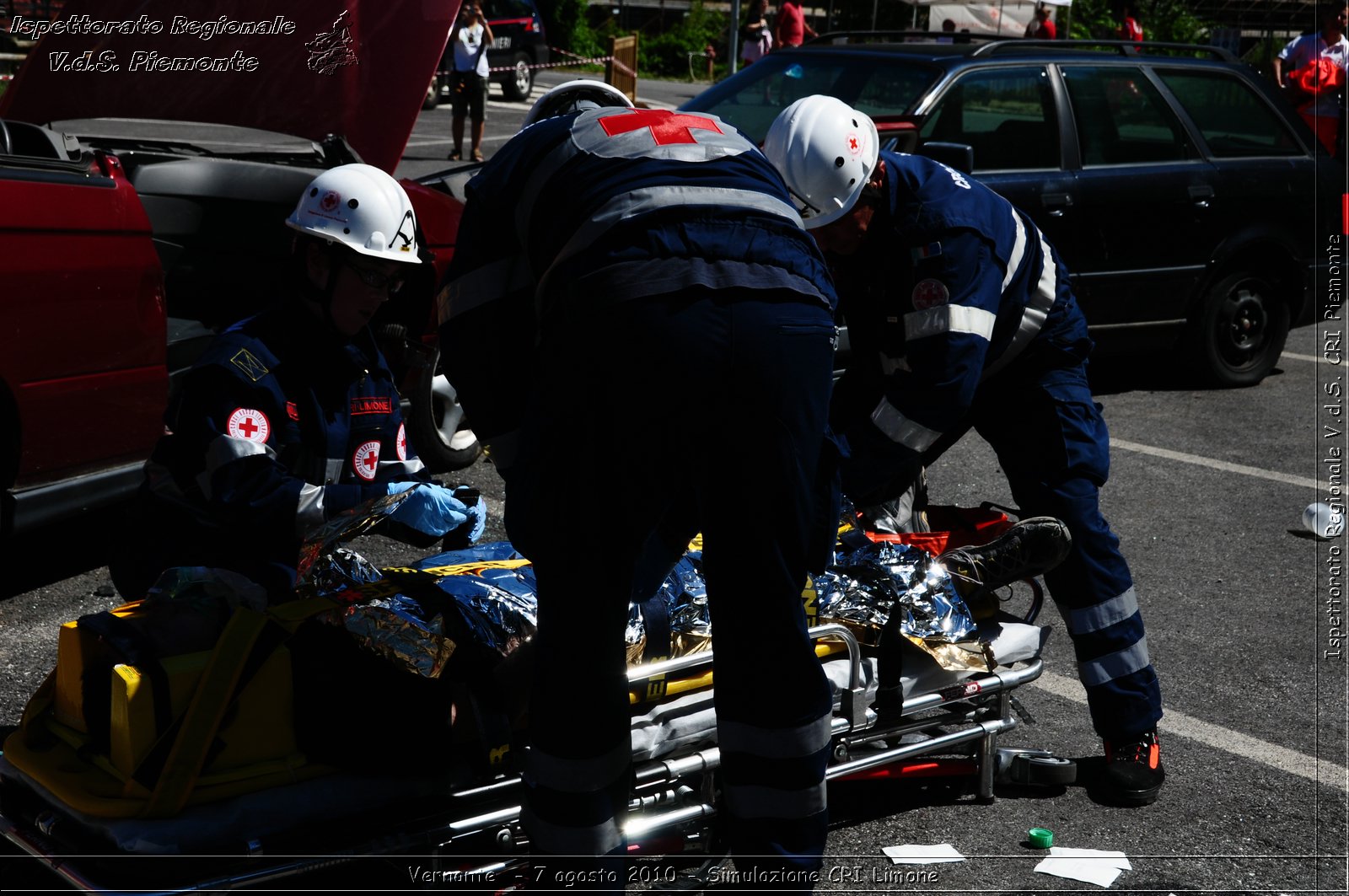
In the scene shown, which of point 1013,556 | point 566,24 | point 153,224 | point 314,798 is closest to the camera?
point 314,798

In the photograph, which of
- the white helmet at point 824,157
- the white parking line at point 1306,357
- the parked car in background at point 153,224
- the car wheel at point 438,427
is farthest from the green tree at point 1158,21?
the white helmet at point 824,157

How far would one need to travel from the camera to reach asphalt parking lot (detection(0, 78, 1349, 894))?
10.8 feet

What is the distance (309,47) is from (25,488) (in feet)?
6.52

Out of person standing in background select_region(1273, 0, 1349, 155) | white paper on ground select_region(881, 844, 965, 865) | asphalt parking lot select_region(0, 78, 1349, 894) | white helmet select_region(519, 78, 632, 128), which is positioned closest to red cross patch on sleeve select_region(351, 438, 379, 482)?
white helmet select_region(519, 78, 632, 128)

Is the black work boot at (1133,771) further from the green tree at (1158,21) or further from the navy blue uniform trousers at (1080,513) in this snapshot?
the green tree at (1158,21)

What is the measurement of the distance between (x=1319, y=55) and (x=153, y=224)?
963 centimetres

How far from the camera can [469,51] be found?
1395 centimetres

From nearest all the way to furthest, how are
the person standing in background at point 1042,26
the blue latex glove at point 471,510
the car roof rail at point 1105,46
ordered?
1. the blue latex glove at point 471,510
2. the car roof rail at point 1105,46
3. the person standing in background at point 1042,26

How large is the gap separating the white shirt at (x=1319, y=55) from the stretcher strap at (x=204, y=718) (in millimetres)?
10930

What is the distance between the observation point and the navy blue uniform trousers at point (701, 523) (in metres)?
2.29

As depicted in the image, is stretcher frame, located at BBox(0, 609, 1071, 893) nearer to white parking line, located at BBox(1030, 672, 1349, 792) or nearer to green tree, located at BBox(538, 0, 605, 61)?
white parking line, located at BBox(1030, 672, 1349, 792)

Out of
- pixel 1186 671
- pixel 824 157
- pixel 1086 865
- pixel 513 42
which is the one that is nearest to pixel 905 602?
pixel 1086 865

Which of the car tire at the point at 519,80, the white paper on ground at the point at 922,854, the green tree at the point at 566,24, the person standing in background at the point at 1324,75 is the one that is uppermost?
the green tree at the point at 566,24

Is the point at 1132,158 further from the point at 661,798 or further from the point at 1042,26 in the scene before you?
the point at 1042,26
